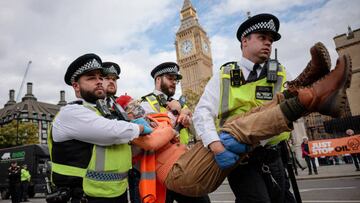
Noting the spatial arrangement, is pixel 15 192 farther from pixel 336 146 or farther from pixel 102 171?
pixel 336 146

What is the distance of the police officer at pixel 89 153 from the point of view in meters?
2.23

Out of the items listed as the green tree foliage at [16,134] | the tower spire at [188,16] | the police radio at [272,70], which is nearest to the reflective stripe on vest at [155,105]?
the police radio at [272,70]

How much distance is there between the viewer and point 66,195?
2359mm

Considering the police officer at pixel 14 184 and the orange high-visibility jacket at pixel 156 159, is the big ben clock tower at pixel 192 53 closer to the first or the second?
the police officer at pixel 14 184

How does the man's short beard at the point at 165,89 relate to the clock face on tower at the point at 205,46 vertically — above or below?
below

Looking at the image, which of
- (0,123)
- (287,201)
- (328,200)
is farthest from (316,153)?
(0,123)

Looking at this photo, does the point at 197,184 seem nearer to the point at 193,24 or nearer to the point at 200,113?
the point at 200,113

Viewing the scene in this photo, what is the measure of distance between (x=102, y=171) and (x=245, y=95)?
132cm

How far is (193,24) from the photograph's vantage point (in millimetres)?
84500

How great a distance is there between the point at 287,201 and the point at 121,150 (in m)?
1.51

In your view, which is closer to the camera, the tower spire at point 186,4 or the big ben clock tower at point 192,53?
the big ben clock tower at point 192,53

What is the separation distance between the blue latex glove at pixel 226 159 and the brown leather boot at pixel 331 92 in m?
0.57

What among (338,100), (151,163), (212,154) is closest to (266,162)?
(212,154)

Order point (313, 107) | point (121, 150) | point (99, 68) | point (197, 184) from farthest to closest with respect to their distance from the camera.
A: 1. point (99, 68)
2. point (121, 150)
3. point (197, 184)
4. point (313, 107)
